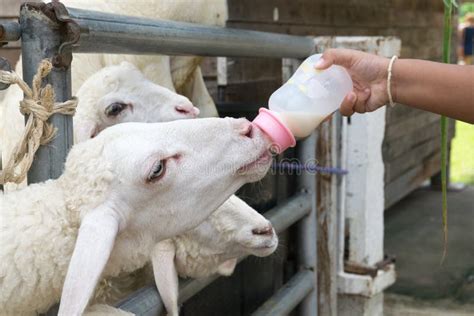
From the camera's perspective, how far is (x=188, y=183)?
61.9 inches

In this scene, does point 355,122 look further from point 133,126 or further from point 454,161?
point 454,161

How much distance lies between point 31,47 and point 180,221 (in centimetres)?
48

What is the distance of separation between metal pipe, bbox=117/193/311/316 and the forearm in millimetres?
781

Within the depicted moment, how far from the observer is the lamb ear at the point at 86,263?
1.28 m

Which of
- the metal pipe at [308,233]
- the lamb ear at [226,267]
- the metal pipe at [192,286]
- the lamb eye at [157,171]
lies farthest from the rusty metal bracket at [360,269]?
the lamb eye at [157,171]

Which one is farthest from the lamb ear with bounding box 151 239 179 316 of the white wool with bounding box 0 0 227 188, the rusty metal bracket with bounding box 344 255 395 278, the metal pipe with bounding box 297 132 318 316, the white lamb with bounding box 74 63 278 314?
the rusty metal bracket with bounding box 344 255 395 278

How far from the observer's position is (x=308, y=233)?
315 cm

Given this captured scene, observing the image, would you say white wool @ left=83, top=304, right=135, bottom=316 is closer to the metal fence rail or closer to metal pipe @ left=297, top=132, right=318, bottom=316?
the metal fence rail

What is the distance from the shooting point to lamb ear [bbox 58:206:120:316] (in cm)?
128

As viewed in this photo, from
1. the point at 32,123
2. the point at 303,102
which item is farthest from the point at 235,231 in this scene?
the point at 32,123

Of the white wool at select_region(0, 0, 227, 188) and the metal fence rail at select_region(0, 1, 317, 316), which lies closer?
the metal fence rail at select_region(0, 1, 317, 316)

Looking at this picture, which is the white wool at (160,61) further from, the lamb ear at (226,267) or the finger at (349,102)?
the finger at (349,102)

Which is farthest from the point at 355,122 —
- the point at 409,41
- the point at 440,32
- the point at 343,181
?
the point at 440,32

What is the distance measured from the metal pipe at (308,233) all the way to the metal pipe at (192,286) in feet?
0.22
